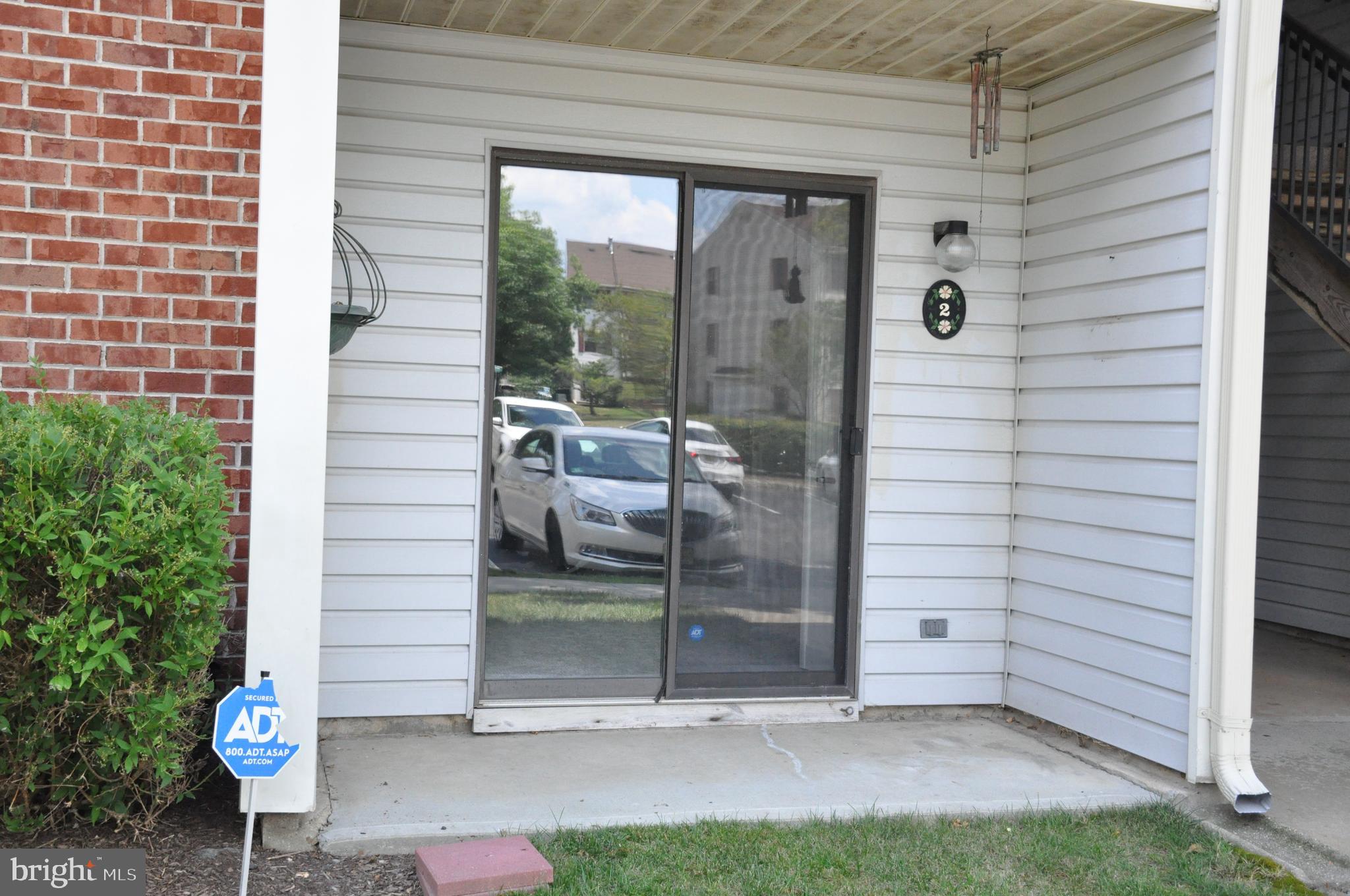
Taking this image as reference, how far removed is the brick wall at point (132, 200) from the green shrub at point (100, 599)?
479 millimetres

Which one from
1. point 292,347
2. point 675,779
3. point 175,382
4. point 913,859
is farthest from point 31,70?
A: point 913,859

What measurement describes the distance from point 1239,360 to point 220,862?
12.1 feet

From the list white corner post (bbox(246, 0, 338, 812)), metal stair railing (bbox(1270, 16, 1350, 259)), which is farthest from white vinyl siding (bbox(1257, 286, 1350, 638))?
white corner post (bbox(246, 0, 338, 812))

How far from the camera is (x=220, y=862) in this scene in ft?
10.2

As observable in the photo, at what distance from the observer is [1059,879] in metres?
3.32

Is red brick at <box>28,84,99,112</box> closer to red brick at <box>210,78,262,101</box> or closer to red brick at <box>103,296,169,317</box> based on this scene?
red brick at <box>210,78,262,101</box>

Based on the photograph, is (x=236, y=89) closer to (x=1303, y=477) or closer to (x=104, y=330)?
(x=104, y=330)

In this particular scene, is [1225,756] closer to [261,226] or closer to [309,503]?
[309,503]

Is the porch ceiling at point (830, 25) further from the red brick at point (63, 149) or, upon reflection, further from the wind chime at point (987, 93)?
the red brick at point (63, 149)

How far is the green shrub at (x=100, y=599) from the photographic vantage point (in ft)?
9.13

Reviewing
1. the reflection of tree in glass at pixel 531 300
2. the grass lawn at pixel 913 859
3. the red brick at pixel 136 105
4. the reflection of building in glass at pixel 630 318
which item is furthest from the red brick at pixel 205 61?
the grass lawn at pixel 913 859

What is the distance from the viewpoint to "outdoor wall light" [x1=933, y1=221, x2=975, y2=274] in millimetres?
4832

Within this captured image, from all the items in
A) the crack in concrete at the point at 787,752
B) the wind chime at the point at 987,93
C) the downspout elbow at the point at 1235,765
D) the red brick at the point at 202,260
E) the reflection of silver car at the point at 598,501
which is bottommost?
the crack in concrete at the point at 787,752

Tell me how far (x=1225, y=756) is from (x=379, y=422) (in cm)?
339
